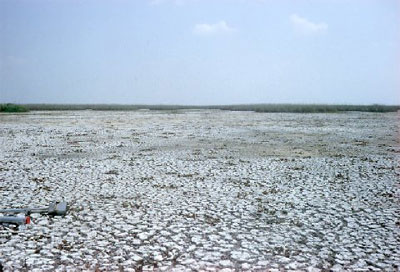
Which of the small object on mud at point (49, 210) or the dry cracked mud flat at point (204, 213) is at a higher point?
the small object on mud at point (49, 210)

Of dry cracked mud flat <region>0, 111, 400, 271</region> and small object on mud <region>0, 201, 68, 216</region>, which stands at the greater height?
small object on mud <region>0, 201, 68, 216</region>

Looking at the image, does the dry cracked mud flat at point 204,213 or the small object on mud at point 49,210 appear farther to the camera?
the small object on mud at point 49,210

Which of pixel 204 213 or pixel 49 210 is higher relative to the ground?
pixel 49 210

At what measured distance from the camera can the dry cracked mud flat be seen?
256 inches

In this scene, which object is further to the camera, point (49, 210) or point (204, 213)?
point (204, 213)

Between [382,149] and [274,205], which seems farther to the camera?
[382,149]

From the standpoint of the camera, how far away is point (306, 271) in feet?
20.0

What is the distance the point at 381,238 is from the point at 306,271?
251cm

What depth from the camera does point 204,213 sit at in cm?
923

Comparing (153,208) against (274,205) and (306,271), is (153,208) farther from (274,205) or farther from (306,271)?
(306,271)

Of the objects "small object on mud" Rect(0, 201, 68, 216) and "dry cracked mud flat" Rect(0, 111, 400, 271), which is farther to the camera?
"small object on mud" Rect(0, 201, 68, 216)

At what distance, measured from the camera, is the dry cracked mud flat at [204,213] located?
6.51 m

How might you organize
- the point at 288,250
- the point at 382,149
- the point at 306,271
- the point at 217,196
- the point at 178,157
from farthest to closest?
the point at 382,149, the point at 178,157, the point at 217,196, the point at 288,250, the point at 306,271

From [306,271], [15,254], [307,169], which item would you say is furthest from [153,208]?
[307,169]
